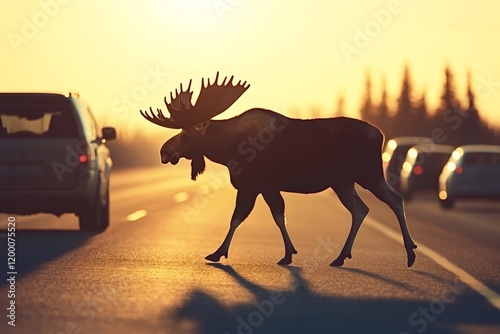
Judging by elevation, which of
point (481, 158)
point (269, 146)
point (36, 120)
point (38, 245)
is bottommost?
point (481, 158)

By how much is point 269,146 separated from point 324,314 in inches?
159

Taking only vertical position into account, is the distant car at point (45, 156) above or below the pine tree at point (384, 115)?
above

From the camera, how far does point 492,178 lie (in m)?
34.1

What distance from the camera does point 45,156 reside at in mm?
19875

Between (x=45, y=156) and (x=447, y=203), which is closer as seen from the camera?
(x=45, y=156)

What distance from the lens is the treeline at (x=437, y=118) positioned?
86.1 meters

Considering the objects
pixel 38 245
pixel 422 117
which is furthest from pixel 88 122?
pixel 422 117

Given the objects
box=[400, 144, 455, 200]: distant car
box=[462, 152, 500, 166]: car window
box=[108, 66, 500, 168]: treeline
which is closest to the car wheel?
box=[462, 152, 500, 166]: car window

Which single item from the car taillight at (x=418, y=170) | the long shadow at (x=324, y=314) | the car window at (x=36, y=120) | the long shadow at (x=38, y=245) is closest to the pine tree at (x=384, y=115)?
the car taillight at (x=418, y=170)

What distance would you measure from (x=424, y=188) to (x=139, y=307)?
2992 centimetres

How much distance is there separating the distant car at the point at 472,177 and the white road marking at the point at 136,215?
863cm

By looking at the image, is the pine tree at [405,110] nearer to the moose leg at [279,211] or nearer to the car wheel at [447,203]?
the car wheel at [447,203]

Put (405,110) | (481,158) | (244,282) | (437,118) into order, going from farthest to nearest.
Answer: (405,110) < (437,118) < (481,158) < (244,282)

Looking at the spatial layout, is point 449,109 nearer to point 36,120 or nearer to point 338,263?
point 36,120
